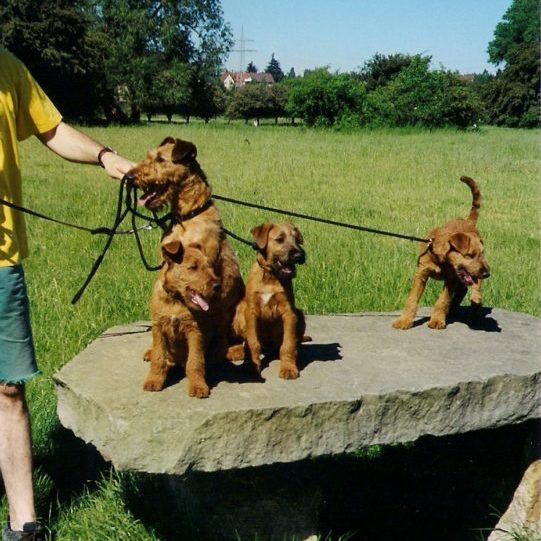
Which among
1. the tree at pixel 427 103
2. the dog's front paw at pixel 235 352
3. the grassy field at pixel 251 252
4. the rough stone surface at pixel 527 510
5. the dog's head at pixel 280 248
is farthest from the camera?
the tree at pixel 427 103

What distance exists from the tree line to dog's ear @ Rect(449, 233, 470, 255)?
3980 centimetres

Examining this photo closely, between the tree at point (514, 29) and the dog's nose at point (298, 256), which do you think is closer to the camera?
the dog's nose at point (298, 256)

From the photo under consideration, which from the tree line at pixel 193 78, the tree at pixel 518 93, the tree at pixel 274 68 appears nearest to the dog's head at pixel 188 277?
the tree line at pixel 193 78

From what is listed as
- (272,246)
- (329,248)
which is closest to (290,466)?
(272,246)

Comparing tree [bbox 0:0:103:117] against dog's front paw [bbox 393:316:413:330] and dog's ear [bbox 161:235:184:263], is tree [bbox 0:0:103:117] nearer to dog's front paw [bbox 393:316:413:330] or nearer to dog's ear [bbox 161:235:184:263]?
dog's front paw [bbox 393:316:413:330]

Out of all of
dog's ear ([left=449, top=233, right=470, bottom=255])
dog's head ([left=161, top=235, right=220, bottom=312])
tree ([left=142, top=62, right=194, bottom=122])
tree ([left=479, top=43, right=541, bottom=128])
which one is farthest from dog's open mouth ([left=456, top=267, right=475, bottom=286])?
tree ([left=479, top=43, right=541, bottom=128])

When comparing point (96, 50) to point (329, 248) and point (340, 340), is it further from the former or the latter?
point (340, 340)

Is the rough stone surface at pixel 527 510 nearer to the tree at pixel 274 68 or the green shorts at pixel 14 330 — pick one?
the green shorts at pixel 14 330

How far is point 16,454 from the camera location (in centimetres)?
Result: 420

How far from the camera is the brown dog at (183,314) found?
3.60m

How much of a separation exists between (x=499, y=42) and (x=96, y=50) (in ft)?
184

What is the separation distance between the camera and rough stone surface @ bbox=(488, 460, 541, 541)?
4809mm

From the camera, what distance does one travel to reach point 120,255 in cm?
950

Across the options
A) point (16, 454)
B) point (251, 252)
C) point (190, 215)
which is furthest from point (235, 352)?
point (251, 252)
